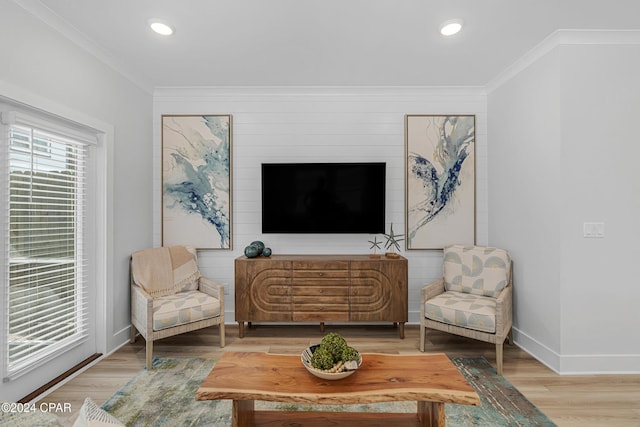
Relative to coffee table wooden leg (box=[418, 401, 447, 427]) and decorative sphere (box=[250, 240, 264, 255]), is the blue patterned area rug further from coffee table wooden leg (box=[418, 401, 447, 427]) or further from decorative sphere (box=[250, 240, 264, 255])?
decorative sphere (box=[250, 240, 264, 255])

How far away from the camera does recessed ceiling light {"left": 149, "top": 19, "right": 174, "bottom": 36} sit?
8.27ft

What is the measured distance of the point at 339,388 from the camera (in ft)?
5.46

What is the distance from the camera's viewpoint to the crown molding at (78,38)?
2.30m

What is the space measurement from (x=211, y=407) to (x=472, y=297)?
2.42m

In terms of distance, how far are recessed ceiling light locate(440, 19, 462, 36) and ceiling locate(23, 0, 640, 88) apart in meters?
0.05

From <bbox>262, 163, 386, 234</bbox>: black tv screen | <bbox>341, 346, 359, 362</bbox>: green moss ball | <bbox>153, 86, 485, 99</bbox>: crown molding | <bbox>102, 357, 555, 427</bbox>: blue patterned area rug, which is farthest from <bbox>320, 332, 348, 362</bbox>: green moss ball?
<bbox>153, 86, 485, 99</bbox>: crown molding

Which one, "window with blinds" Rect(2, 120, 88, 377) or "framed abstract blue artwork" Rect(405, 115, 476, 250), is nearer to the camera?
"window with blinds" Rect(2, 120, 88, 377)

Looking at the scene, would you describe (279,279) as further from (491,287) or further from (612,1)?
(612,1)

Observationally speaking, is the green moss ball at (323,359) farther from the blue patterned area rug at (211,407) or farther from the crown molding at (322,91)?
the crown molding at (322,91)

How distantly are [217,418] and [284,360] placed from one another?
0.66 metres

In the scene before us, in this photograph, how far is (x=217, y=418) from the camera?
7.13ft

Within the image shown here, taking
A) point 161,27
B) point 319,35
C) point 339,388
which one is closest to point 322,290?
point 339,388

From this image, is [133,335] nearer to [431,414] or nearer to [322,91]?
[431,414]

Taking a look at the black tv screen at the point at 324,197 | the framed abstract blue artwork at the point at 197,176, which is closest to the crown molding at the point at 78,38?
the framed abstract blue artwork at the point at 197,176
